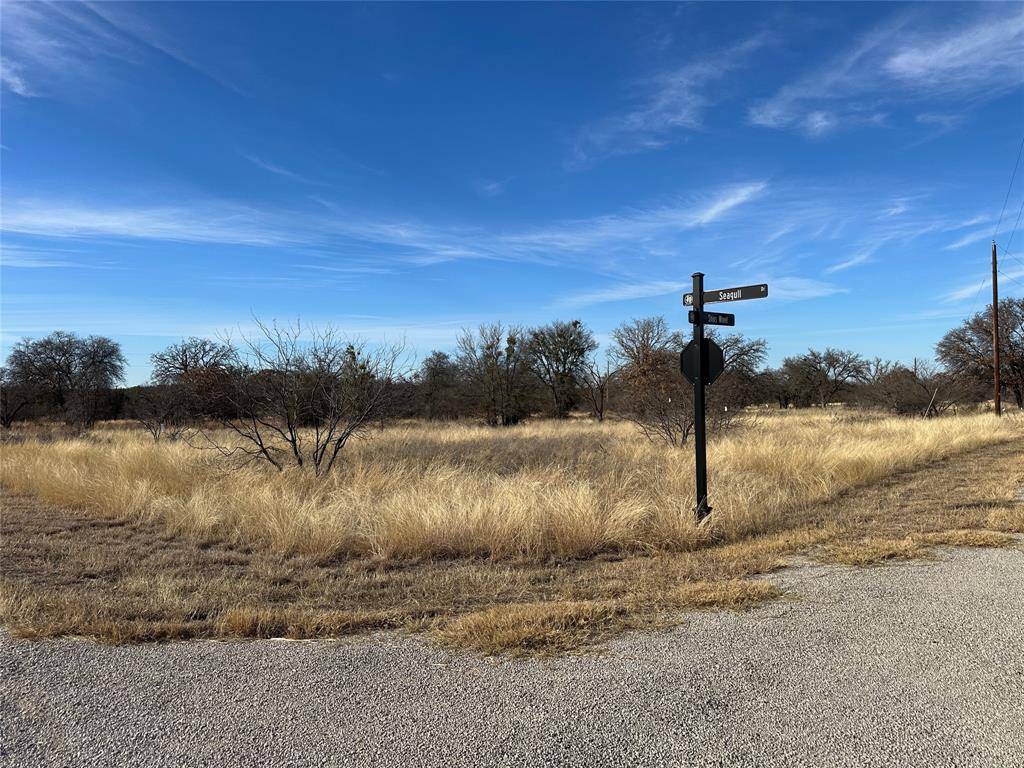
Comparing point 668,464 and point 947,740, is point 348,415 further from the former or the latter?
point 947,740

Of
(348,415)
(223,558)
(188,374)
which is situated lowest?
(223,558)

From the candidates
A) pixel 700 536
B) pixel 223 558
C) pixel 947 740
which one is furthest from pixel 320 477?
pixel 947 740

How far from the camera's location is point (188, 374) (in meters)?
17.3

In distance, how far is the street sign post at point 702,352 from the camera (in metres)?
7.48

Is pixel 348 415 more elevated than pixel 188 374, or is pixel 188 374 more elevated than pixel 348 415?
pixel 188 374

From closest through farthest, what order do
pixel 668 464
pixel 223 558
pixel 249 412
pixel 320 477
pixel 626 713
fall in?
pixel 626 713 → pixel 223 558 → pixel 320 477 → pixel 249 412 → pixel 668 464

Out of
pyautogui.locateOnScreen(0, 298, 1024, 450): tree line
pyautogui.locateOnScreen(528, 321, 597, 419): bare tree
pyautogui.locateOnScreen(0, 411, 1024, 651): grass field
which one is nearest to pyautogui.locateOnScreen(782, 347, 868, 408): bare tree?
pyautogui.locateOnScreen(0, 298, 1024, 450): tree line

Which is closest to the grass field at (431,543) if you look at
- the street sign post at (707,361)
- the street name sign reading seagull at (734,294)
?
the street sign post at (707,361)

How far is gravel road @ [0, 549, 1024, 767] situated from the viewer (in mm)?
2746

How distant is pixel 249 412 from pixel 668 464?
8.37 metres

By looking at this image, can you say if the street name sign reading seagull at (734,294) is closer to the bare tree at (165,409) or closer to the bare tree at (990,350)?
the bare tree at (165,409)

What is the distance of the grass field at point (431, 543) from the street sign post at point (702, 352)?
1.66 feet

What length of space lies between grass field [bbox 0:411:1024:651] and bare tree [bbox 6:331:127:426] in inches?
1106

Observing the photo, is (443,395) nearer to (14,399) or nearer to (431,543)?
(14,399)
